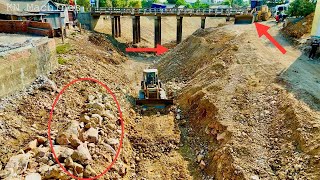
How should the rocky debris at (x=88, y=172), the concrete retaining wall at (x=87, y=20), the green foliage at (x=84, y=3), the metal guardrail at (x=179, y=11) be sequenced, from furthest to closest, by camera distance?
1. the green foliage at (x=84, y=3)
2. the concrete retaining wall at (x=87, y=20)
3. the metal guardrail at (x=179, y=11)
4. the rocky debris at (x=88, y=172)

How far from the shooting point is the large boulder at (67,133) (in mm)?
11258

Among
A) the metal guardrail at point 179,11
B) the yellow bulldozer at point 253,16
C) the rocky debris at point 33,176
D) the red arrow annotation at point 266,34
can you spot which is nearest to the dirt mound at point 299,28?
the red arrow annotation at point 266,34

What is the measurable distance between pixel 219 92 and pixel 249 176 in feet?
22.4

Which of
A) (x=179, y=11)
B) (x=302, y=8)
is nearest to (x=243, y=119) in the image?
(x=302, y=8)

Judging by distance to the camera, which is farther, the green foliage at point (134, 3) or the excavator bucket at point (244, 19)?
the green foliage at point (134, 3)

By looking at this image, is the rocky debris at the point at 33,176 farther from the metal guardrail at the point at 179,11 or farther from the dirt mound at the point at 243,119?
the metal guardrail at the point at 179,11

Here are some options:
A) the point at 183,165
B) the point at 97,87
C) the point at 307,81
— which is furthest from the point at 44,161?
the point at 307,81

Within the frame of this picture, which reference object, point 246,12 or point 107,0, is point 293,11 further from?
point 107,0

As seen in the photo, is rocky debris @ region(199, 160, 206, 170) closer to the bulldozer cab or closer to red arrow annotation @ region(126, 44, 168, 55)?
the bulldozer cab

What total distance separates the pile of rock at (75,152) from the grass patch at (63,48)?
34.9 feet

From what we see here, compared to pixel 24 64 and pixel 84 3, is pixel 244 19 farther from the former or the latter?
pixel 84 3

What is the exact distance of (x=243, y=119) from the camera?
43.8ft

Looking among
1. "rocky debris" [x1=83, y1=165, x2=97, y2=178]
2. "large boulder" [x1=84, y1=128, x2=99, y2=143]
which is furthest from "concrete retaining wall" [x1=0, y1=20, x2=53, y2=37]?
"rocky debris" [x1=83, y1=165, x2=97, y2=178]

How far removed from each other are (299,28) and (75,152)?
2384 centimetres
